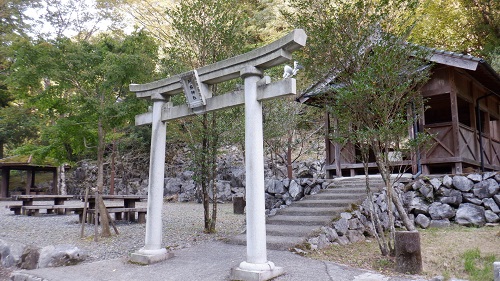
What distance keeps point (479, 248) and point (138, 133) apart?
57.1 ft

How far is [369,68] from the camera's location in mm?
5266

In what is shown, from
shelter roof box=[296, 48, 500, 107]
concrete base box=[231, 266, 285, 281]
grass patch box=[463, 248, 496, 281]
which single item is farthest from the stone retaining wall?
concrete base box=[231, 266, 285, 281]

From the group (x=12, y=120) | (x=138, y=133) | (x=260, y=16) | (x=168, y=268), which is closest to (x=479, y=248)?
(x=168, y=268)

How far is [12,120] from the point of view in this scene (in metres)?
18.5

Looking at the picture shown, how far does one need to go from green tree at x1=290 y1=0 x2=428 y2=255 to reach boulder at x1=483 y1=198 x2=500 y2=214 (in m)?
3.53

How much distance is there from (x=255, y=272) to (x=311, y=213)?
3.62 metres

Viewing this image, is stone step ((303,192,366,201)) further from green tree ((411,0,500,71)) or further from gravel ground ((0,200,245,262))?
green tree ((411,0,500,71))

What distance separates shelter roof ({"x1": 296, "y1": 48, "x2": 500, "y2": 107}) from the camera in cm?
662

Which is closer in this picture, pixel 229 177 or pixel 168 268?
pixel 168 268

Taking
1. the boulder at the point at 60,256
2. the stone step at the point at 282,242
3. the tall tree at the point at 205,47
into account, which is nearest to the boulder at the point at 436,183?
the stone step at the point at 282,242

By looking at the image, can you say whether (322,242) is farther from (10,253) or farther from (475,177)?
(10,253)

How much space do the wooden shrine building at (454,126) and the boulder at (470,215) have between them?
1002 mm

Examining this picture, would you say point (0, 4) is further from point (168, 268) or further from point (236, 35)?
point (168, 268)

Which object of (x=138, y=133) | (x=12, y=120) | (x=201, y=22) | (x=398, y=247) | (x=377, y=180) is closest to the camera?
(x=398, y=247)
